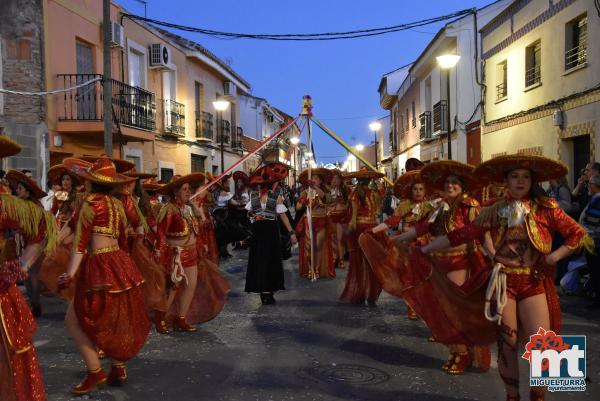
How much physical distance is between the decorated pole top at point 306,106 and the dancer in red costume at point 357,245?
4.35 ft

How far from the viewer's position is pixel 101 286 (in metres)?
4.81

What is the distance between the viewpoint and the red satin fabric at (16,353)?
11.7ft

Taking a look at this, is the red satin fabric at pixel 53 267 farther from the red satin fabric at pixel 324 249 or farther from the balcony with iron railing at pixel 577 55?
the balcony with iron railing at pixel 577 55

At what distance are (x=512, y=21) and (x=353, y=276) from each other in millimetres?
12668

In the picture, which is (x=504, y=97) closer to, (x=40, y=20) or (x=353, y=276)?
(x=353, y=276)

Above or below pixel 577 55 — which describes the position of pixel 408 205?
below

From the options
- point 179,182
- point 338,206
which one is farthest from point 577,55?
point 179,182

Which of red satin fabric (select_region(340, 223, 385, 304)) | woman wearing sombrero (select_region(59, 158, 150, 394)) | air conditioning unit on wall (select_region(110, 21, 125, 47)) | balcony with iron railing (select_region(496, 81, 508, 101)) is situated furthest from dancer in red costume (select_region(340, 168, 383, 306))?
air conditioning unit on wall (select_region(110, 21, 125, 47))

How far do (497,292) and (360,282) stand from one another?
14.7 feet

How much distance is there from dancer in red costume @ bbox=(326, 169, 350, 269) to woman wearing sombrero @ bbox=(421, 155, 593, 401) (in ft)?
17.9

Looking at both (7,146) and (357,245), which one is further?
(357,245)

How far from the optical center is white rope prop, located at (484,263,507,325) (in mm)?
4004

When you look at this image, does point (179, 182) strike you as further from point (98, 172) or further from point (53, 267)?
point (53, 267)

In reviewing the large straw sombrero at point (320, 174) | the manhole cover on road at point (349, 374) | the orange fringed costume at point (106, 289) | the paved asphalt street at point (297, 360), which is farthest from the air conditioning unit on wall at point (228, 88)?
the manhole cover on road at point (349, 374)
